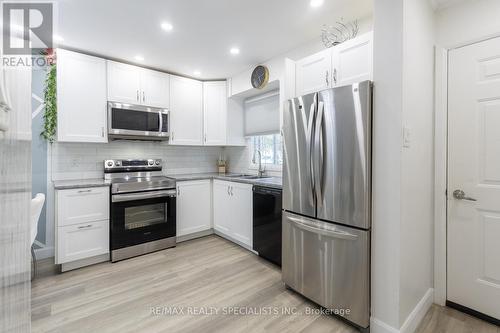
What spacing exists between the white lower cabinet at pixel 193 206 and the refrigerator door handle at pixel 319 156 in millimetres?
2122

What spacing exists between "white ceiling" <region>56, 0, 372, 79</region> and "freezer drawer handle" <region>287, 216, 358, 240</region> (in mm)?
1858

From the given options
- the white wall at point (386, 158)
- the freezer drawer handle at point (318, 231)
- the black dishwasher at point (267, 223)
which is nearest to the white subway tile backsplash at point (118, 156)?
the black dishwasher at point (267, 223)

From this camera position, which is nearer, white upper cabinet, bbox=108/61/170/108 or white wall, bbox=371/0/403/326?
white wall, bbox=371/0/403/326

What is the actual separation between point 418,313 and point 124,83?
3.92 metres

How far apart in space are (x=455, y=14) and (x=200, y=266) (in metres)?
3.33

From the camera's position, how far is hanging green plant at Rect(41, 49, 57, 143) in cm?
281

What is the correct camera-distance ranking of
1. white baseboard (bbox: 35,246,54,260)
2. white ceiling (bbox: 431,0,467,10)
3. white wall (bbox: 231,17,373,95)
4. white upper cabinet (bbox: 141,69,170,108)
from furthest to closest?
white upper cabinet (bbox: 141,69,170,108)
white baseboard (bbox: 35,246,54,260)
white wall (bbox: 231,17,373,95)
white ceiling (bbox: 431,0,467,10)

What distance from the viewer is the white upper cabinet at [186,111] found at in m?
3.57

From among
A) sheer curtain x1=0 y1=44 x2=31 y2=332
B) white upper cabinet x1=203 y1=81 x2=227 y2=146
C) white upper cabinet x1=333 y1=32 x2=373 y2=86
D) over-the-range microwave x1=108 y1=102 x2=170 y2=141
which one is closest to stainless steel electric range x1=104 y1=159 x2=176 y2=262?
over-the-range microwave x1=108 y1=102 x2=170 y2=141

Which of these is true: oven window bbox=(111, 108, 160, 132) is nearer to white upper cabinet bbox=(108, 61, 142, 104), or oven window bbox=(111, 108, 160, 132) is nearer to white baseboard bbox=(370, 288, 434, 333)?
white upper cabinet bbox=(108, 61, 142, 104)

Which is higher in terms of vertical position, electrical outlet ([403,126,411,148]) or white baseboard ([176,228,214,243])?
electrical outlet ([403,126,411,148])

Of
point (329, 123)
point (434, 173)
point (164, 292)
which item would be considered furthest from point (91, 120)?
point (434, 173)

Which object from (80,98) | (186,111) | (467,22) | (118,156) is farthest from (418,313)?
(80,98)

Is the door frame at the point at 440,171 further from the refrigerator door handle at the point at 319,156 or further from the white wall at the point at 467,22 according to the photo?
the refrigerator door handle at the point at 319,156
